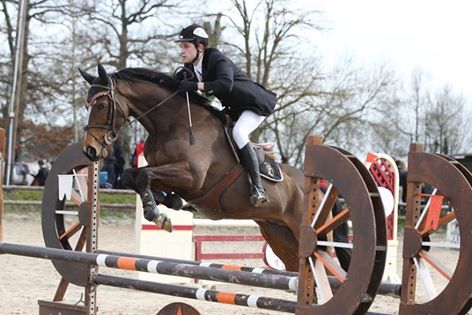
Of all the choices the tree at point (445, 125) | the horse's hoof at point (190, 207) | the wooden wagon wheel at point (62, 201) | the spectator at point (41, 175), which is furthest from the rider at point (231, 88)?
the tree at point (445, 125)

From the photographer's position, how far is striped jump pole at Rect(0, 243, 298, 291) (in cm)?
370

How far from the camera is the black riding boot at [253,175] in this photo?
5.30 metres

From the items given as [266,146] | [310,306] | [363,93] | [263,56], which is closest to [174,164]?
[266,146]

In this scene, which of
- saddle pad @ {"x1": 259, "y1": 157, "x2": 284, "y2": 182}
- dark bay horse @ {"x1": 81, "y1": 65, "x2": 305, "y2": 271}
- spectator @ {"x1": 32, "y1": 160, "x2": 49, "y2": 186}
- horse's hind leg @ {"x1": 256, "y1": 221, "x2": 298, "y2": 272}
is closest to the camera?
dark bay horse @ {"x1": 81, "y1": 65, "x2": 305, "y2": 271}

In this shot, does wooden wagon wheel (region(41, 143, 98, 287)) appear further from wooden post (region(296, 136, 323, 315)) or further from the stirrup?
wooden post (region(296, 136, 323, 315))

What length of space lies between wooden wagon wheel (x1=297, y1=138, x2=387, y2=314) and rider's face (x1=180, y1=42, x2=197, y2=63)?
1.81 meters

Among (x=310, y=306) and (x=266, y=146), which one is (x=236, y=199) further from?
(x=310, y=306)

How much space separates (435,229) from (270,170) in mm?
1928

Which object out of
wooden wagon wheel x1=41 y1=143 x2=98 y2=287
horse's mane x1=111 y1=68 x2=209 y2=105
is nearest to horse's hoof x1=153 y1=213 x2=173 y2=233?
wooden wagon wheel x1=41 y1=143 x2=98 y2=287

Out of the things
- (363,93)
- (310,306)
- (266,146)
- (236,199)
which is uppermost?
(363,93)

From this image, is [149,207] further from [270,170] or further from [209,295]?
[270,170]

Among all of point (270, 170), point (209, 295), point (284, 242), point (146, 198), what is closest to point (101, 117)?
point (146, 198)

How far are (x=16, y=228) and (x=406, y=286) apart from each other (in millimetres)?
11766

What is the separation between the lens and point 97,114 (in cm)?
493
